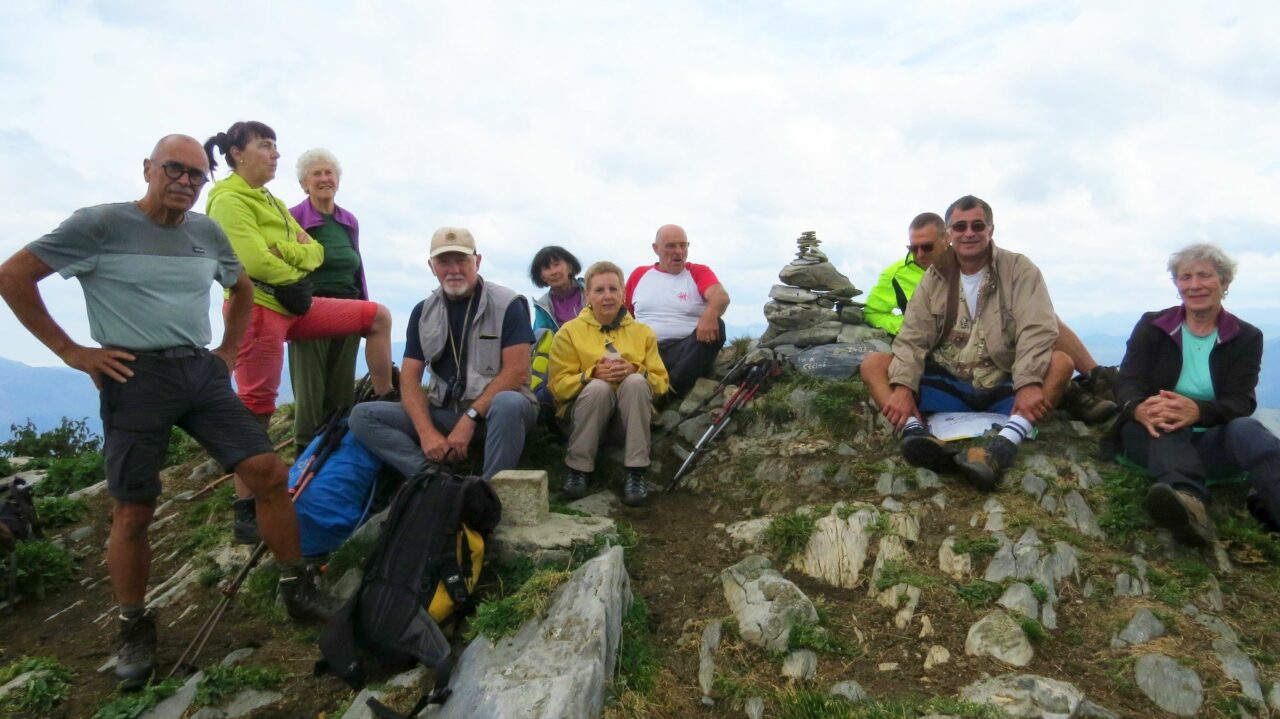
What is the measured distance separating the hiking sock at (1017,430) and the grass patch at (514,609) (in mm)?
3784

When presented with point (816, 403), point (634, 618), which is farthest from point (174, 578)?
point (816, 403)

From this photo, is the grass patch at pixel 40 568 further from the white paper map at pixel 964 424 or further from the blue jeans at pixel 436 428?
the white paper map at pixel 964 424

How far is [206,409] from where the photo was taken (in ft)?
16.2

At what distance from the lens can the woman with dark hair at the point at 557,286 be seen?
8.91m

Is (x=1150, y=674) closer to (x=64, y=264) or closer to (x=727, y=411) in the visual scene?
(x=727, y=411)

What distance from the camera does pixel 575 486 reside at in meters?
6.83

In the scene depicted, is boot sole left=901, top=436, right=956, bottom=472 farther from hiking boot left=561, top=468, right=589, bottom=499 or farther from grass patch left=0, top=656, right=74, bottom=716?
grass patch left=0, top=656, right=74, bottom=716

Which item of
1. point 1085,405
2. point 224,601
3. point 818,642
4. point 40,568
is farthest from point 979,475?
point 40,568

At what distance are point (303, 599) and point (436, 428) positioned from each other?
1.70 metres

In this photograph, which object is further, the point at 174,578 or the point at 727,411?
the point at 727,411

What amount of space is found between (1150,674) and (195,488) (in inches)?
371

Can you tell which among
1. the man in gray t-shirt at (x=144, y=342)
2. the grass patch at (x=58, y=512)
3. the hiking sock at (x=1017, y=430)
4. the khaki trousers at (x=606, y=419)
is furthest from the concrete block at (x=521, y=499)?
the grass patch at (x=58, y=512)

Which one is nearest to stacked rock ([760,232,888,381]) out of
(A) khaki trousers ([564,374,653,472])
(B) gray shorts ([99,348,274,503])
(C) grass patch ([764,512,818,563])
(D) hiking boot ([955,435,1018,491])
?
(A) khaki trousers ([564,374,653,472])

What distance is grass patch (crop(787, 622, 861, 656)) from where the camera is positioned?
462cm
